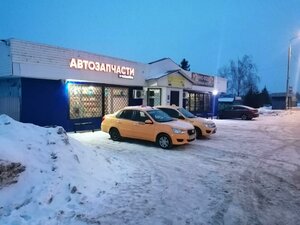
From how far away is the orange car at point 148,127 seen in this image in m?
12.2

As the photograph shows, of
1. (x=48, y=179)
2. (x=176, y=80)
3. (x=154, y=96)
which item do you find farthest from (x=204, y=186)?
(x=176, y=80)

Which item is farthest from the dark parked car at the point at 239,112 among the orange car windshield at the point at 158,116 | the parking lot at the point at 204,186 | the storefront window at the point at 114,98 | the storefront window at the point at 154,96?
the orange car windshield at the point at 158,116

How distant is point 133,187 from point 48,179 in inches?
76.3

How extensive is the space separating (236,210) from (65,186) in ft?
11.4

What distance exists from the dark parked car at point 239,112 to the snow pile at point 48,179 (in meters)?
23.9

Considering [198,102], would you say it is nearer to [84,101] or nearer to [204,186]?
[84,101]

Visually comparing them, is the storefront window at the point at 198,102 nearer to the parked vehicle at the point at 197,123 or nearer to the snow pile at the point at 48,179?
the parked vehicle at the point at 197,123

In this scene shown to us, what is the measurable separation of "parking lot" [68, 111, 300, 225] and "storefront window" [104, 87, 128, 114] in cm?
657

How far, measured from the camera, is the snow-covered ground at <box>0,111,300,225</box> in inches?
215

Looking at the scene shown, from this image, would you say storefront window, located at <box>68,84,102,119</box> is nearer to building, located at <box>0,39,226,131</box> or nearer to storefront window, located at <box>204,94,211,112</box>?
building, located at <box>0,39,226,131</box>

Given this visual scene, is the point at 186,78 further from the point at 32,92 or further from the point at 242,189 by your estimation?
the point at 242,189

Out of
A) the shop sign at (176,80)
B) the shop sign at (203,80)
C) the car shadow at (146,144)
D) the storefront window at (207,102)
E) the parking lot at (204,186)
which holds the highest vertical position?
the shop sign at (203,80)

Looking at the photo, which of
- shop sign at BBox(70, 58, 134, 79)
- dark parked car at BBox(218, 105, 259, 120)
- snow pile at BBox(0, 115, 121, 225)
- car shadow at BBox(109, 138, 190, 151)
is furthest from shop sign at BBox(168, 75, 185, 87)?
snow pile at BBox(0, 115, 121, 225)

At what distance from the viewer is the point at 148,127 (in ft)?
42.0
